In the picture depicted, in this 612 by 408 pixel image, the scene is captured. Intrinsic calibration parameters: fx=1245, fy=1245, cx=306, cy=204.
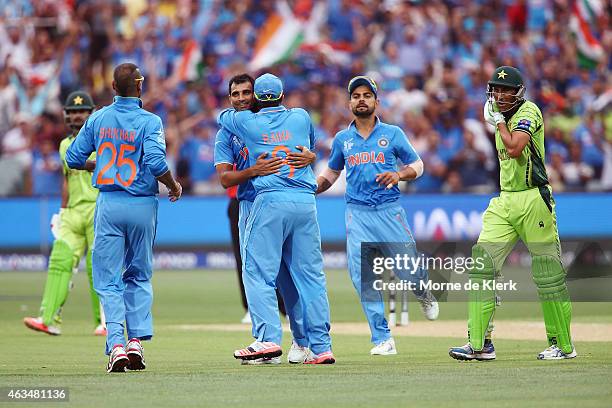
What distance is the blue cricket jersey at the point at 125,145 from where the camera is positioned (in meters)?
10.6

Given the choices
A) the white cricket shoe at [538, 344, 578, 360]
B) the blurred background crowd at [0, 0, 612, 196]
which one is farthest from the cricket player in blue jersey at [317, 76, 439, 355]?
the blurred background crowd at [0, 0, 612, 196]

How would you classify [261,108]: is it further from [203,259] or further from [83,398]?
[203,259]

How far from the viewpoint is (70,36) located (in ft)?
93.2

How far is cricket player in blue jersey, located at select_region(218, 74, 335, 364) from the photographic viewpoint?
1076 centimetres

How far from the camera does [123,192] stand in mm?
10695

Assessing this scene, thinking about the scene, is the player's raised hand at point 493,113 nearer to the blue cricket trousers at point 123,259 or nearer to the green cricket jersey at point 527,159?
the green cricket jersey at point 527,159

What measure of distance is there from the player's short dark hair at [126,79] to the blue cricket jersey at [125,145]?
7 cm

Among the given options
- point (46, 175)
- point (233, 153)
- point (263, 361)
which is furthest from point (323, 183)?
Result: point (46, 175)

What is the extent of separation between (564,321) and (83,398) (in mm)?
4676

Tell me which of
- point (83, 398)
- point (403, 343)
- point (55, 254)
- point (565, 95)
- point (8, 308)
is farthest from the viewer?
point (565, 95)

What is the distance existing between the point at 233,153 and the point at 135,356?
6.72 ft

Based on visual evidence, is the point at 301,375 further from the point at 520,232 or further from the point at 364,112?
the point at 364,112

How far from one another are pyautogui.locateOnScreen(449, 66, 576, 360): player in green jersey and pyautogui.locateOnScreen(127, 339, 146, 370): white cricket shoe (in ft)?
9.25

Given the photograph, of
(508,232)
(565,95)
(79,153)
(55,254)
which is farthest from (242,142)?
(565,95)
